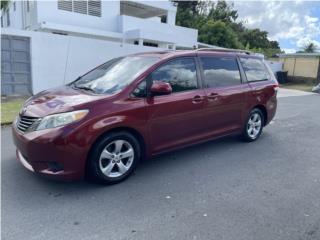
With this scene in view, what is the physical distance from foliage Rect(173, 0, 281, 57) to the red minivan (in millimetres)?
26414

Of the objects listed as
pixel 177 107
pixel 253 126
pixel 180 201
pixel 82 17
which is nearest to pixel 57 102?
pixel 177 107

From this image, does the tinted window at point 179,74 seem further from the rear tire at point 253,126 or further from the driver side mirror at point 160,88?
the rear tire at point 253,126

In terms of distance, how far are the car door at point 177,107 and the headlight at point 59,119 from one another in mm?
968

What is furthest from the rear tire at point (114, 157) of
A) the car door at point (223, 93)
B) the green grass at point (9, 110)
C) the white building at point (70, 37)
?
the white building at point (70, 37)

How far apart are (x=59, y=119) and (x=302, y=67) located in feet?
88.4

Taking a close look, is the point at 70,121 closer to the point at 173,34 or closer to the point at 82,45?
the point at 82,45

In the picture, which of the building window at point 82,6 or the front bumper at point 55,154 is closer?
the front bumper at point 55,154

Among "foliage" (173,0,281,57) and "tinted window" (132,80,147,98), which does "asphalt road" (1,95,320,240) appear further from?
"foliage" (173,0,281,57)

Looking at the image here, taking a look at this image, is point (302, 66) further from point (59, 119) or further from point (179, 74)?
point (59, 119)

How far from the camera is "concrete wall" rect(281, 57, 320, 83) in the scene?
25.5 meters

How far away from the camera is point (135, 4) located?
2195 centimetres

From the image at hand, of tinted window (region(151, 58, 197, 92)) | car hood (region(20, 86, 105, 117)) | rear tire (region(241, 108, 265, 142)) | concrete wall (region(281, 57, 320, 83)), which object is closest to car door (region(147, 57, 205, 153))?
tinted window (region(151, 58, 197, 92))

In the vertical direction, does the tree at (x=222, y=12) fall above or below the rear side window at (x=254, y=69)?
above

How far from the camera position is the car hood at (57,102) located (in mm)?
3635
